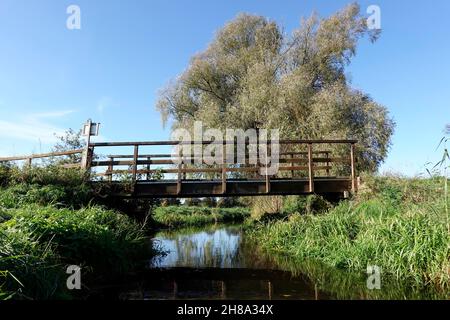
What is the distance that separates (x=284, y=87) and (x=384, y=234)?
12.8 meters

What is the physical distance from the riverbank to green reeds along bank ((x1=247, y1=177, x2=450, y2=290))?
12.0 feet

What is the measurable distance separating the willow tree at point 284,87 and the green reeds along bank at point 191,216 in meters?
5.45

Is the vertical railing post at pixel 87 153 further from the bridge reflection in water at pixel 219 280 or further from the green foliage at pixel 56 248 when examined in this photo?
the bridge reflection in water at pixel 219 280

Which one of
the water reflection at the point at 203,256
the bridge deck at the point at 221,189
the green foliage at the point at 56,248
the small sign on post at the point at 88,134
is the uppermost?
the small sign on post at the point at 88,134

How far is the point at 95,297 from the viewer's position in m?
5.31

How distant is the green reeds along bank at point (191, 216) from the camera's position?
859 inches

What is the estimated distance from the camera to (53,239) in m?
5.66

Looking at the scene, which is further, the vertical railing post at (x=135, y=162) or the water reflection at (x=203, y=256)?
the vertical railing post at (x=135, y=162)

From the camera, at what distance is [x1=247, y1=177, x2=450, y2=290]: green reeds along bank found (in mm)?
5926

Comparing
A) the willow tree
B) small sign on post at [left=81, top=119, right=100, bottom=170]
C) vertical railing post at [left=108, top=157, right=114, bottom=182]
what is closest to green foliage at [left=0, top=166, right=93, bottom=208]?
small sign on post at [left=81, top=119, right=100, bottom=170]

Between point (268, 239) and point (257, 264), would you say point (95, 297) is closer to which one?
point (257, 264)

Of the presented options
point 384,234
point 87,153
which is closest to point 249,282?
point 384,234

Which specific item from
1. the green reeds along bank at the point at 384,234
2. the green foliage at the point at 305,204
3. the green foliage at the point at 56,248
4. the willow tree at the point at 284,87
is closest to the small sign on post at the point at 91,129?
the green foliage at the point at 56,248

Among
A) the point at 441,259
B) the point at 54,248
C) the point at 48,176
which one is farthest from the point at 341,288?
the point at 48,176
